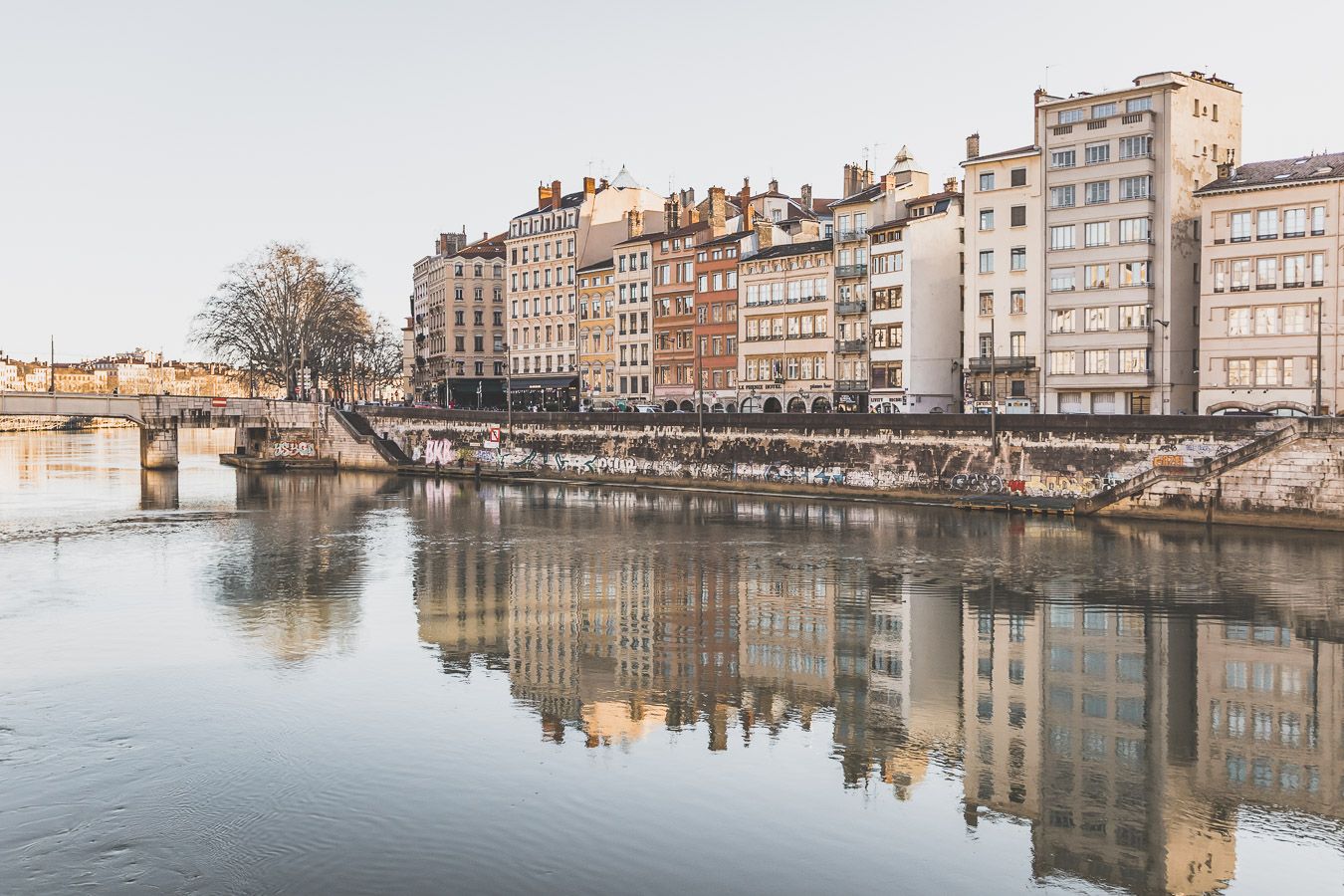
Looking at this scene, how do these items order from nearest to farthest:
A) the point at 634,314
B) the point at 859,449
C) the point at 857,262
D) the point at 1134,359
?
1. the point at 859,449
2. the point at 1134,359
3. the point at 857,262
4. the point at 634,314

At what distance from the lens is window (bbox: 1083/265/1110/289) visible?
5909 centimetres

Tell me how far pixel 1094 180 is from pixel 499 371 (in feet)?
197

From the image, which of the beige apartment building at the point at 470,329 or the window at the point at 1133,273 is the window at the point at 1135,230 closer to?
the window at the point at 1133,273

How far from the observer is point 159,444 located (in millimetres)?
84250

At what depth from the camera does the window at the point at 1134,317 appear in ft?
191

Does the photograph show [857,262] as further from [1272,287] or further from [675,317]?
[1272,287]

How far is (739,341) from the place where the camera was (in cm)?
8050

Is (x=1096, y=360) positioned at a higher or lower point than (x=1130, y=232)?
lower

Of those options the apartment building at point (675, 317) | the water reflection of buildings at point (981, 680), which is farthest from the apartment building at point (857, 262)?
the water reflection of buildings at point (981, 680)

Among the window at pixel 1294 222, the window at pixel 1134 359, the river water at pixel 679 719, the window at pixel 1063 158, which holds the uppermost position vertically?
the window at pixel 1063 158

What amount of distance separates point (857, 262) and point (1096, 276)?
1630cm

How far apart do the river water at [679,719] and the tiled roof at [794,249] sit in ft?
120

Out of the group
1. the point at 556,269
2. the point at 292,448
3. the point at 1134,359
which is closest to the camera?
the point at 1134,359

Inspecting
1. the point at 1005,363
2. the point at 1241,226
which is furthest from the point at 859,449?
the point at 1241,226
